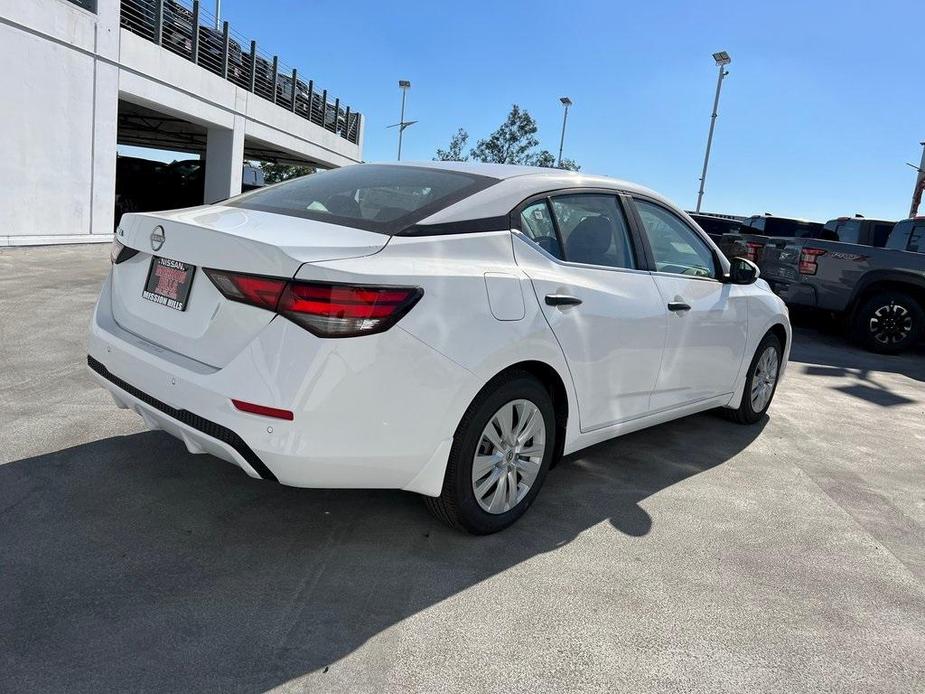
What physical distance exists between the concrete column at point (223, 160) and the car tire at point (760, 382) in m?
15.7

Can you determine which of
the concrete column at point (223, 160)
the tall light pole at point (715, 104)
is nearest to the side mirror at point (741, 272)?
the concrete column at point (223, 160)

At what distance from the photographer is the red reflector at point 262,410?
8.16 feet

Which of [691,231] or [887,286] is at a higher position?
[691,231]

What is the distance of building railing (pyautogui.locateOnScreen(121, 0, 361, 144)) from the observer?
47.3 feet

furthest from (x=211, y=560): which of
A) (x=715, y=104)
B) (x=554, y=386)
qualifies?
(x=715, y=104)

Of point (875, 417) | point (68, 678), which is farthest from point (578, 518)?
point (875, 417)

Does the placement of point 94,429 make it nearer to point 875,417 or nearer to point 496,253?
point 496,253

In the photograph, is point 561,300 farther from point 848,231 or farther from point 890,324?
point 848,231

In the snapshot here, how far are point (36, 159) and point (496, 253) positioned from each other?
1132 centimetres

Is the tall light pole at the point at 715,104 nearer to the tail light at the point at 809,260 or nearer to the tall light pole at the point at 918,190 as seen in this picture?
the tall light pole at the point at 918,190

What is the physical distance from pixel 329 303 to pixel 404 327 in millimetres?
277

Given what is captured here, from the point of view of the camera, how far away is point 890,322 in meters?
9.48

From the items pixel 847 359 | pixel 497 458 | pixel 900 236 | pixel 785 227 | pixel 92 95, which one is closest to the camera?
pixel 497 458

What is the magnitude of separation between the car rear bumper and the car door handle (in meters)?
0.57
